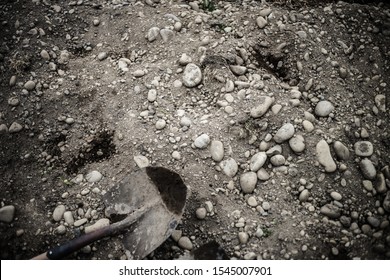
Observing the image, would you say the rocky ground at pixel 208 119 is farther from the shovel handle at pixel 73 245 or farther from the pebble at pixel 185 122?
the shovel handle at pixel 73 245

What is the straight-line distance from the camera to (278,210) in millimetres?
2174

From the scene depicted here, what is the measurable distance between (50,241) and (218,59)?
1.93 meters

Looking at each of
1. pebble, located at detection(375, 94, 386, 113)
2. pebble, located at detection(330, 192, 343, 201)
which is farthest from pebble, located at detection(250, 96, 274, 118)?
pebble, located at detection(375, 94, 386, 113)

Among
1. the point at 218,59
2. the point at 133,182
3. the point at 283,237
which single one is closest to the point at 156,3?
the point at 218,59

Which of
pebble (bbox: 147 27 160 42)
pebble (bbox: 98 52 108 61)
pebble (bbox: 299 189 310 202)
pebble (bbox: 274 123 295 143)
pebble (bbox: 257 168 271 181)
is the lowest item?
pebble (bbox: 299 189 310 202)

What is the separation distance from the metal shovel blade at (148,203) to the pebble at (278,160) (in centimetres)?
70

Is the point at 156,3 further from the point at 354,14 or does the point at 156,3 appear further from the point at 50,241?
the point at 50,241

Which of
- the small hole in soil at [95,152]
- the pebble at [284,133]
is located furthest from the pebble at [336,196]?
the small hole in soil at [95,152]

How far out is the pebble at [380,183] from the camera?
2180 millimetres

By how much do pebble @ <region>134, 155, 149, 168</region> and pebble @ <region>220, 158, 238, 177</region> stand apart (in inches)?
22.7

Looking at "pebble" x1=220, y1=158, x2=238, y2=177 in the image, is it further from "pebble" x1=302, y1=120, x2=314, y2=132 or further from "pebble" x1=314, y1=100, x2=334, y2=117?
"pebble" x1=314, y1=100, x2=334, y2=117

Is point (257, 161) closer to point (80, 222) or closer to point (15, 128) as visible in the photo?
point (80, 222)

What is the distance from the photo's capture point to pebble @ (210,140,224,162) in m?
2.29

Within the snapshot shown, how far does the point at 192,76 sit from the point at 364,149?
4.77 feet
